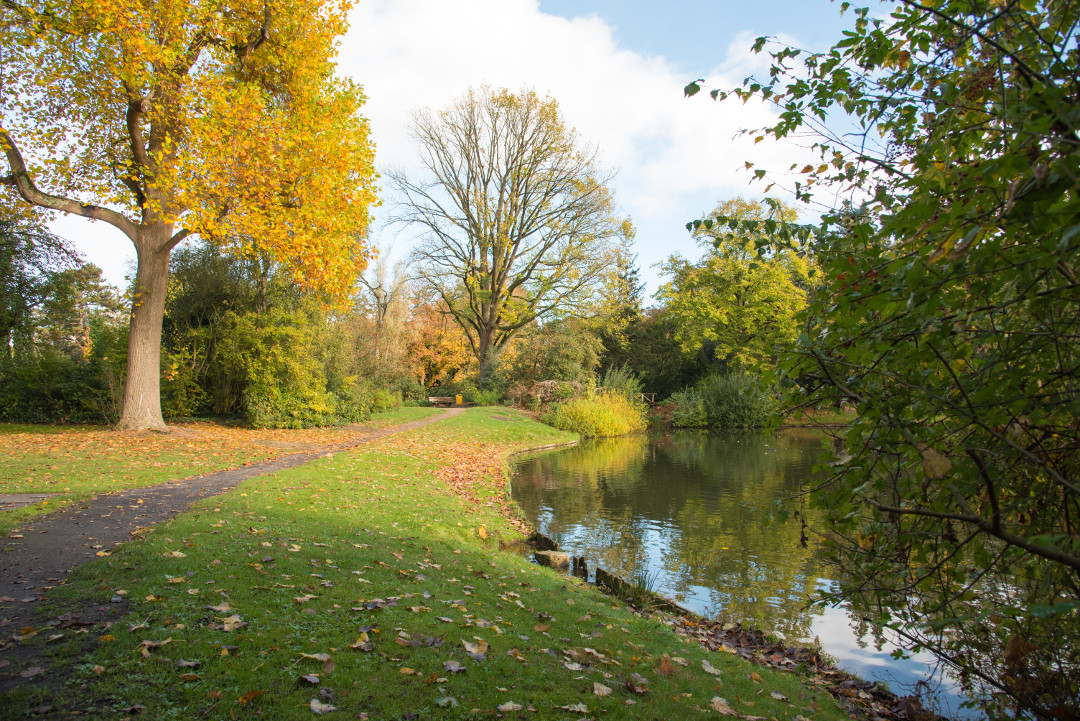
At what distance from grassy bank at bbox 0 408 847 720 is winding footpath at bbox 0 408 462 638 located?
0.67ft

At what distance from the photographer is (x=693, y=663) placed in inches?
183

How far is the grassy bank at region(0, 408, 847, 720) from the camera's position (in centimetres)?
307

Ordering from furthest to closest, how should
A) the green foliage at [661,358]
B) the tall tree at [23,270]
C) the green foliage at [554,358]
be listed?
the green foliage at [661,358], the green foliage at [554,358], the tall tree at [23,270]

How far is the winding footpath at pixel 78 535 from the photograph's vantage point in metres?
3.94

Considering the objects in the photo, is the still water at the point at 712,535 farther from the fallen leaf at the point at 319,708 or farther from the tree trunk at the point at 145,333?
the tree trunk at the point at 145,333

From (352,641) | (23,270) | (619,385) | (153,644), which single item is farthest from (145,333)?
(619,385)

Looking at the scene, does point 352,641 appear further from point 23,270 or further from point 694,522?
point 23,270

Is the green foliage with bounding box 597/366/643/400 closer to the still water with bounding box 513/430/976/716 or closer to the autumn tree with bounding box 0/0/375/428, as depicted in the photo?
the still water with bounding box 513/430/976/716

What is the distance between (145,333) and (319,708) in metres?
13.9

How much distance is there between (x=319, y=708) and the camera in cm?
298

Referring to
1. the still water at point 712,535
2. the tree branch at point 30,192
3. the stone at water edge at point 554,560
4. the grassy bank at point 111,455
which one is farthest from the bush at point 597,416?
the tree branch at point 30,192

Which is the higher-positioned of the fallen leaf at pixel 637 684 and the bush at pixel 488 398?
the bush at pixel 488 398

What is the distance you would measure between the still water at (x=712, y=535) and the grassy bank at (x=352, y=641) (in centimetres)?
139

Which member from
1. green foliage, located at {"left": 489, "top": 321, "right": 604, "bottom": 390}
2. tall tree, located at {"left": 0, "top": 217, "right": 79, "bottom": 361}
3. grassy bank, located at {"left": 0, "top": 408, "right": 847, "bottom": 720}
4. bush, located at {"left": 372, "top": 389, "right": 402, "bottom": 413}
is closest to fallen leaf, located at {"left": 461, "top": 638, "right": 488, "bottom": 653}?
grassy bank, located at {"left": 0, "top": 408, "right": 847, "bottom": 720}
